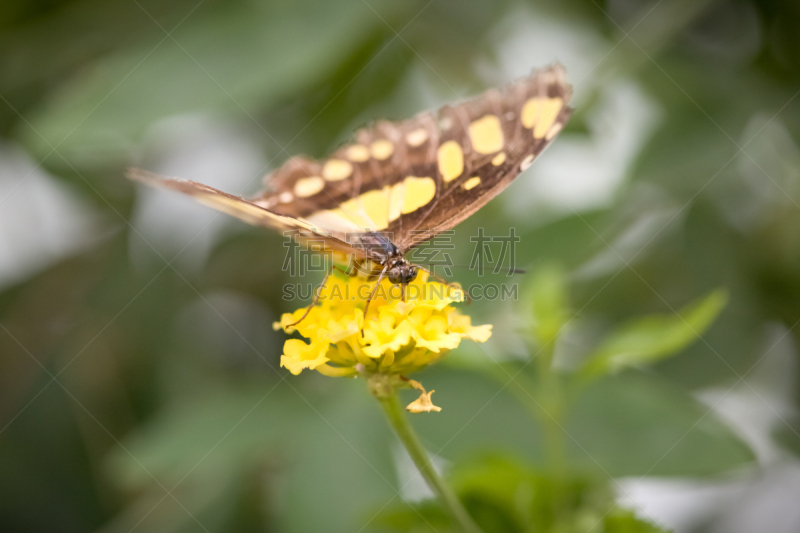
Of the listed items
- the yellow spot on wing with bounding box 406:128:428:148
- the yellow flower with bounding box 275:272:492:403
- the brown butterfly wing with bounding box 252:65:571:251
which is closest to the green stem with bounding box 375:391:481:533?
the yellow flower with bounding box 275:272:492:403

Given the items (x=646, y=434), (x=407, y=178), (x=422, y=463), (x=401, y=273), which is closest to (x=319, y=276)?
(x=407, y=178)

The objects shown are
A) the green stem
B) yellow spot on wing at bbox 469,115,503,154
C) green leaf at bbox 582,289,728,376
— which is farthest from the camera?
yellow spot on wing at bbox 469,115,503,154

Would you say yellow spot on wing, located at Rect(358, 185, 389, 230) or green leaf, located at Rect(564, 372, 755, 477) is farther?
yellow spot on wing, located at Rect(358, 185, 389, 230)

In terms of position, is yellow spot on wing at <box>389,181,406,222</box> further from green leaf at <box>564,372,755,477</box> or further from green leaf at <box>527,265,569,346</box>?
green leaf at <box>564,372,755,477</box>

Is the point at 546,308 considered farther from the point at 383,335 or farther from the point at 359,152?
the point at 359,152

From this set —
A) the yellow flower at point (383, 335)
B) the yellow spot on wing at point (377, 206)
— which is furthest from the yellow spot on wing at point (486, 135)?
the yellow flower at point (383, 335)

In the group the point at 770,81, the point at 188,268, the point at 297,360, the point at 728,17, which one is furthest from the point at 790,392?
the point at 188,268

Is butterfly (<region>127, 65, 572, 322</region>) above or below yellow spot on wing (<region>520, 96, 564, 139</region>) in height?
below
